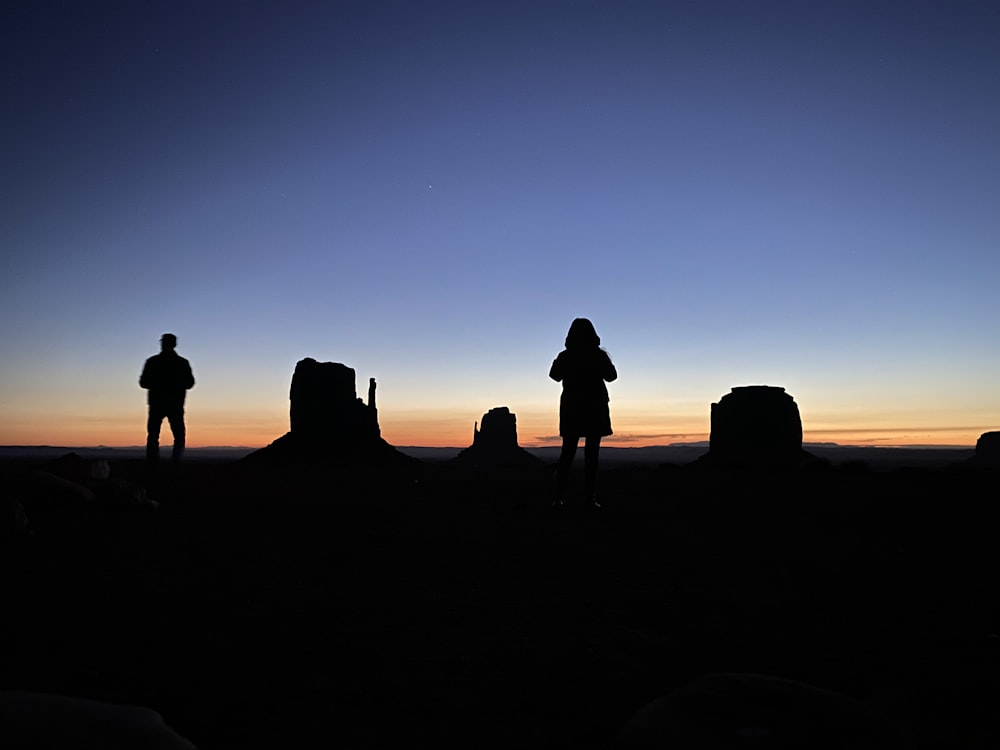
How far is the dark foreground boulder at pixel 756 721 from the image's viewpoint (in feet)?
5.44

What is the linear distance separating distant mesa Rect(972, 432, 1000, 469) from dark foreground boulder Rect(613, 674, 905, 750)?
12063cm

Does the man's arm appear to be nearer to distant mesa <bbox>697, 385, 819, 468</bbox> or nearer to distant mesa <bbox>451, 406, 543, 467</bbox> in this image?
distant mesa <bbox>697, 385, 819, 468</bbox>

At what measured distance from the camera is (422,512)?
7.40m

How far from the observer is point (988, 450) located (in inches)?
4114

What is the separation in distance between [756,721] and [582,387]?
6.33 m

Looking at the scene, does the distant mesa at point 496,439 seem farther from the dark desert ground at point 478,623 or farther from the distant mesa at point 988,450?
the dark desert ground at point 478,623

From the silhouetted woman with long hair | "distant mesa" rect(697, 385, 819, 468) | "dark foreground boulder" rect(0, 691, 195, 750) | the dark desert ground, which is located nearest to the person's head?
the silhouetted woman with long hair

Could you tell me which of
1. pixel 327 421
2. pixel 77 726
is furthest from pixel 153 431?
pixel 327 421

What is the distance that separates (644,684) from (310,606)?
1.70 metres

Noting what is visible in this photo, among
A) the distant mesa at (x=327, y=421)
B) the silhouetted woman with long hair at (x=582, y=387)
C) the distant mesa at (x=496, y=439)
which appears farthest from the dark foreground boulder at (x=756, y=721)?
the distant mesa at (x=496, y=439)

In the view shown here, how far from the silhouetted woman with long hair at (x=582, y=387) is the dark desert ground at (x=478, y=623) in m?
1.86

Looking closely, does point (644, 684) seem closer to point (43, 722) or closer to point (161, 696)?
point (161, 696)

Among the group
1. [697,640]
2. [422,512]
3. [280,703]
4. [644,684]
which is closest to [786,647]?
[697,640]

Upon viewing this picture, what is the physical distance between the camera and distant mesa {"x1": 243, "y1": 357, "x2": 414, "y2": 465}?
6419 cm
